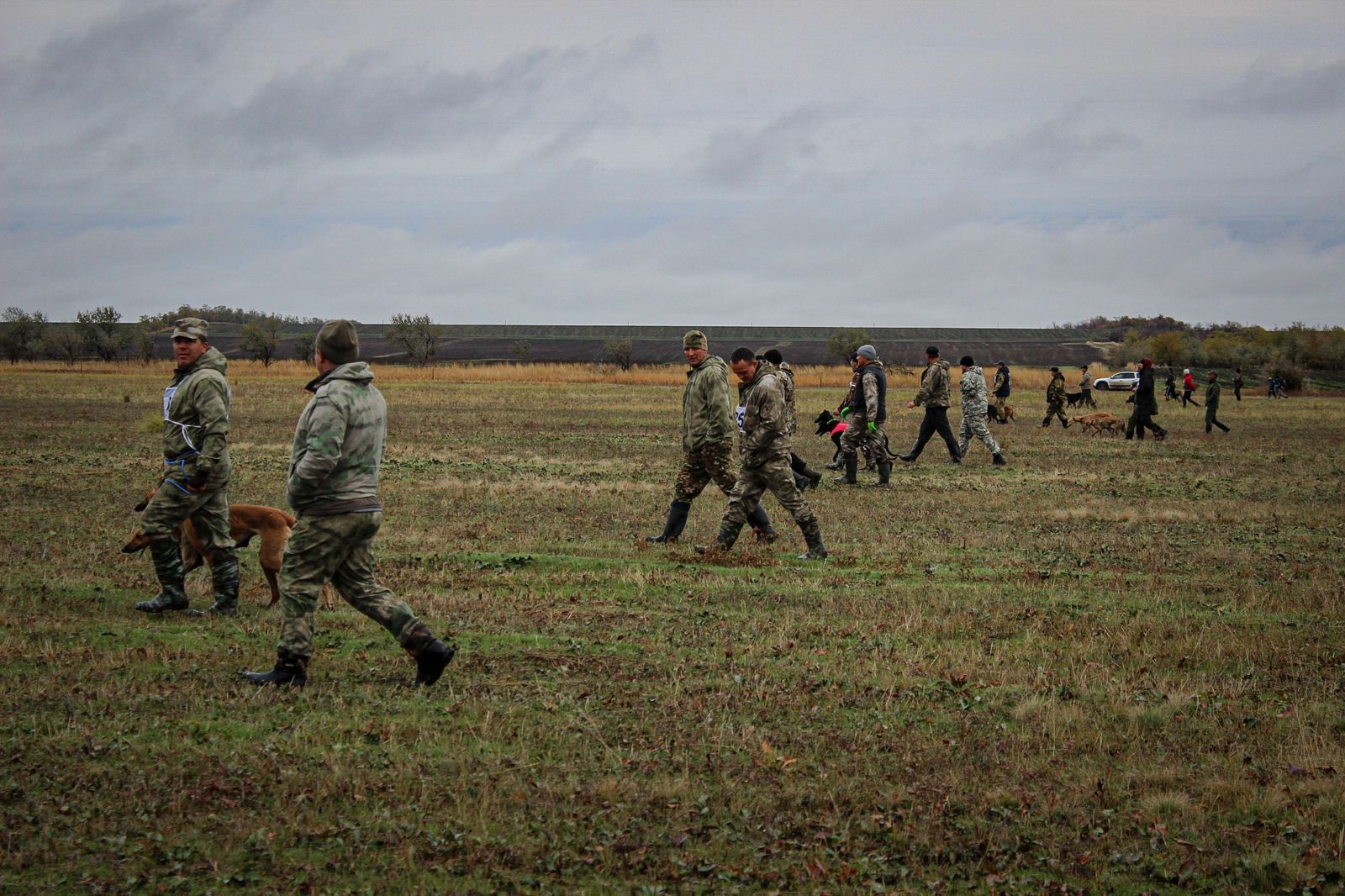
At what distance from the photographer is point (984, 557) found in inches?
481

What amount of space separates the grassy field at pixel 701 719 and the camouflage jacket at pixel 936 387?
250 inches

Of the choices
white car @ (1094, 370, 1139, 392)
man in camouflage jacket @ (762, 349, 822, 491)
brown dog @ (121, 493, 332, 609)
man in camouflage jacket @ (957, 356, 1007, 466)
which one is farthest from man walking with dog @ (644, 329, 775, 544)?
white car @ (1094, 370, 1139, 392)

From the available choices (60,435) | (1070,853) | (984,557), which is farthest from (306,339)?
(1070,853)

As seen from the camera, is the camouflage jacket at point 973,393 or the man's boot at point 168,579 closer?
the man's boot at point 168,579

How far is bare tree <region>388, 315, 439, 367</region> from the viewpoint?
4395 inches

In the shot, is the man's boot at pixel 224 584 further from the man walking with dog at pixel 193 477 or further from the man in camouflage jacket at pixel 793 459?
the man in camouflage jacket at pixel 793 459

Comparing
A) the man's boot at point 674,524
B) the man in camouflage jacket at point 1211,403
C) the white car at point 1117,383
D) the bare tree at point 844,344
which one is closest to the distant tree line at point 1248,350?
the white car at point 1117,383

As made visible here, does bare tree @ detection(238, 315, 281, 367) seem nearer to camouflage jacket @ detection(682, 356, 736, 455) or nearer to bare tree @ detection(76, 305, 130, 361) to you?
bare tree @ detection(76, 305, 130, 361)

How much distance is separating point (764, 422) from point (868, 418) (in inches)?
258

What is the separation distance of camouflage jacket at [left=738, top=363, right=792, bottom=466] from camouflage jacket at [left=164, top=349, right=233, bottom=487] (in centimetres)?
474

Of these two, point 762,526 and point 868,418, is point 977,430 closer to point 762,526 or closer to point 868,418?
point 868,418

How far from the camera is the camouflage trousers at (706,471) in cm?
1216

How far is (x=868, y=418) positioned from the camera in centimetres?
1758

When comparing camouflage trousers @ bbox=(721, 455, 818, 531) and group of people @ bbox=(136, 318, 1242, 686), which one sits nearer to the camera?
group of people @ bbox=(136, 318, 1242, 686)
